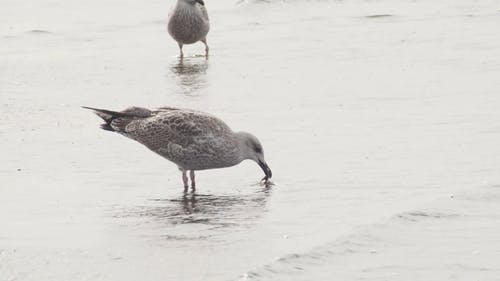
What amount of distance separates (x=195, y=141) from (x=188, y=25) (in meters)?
8.15

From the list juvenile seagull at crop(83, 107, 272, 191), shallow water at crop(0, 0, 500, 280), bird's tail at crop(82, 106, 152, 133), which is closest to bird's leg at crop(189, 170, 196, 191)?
juvenile seagull at crop(83, 107, 272, 191)

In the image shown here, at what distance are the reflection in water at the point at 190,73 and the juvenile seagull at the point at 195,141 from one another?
12.9ft

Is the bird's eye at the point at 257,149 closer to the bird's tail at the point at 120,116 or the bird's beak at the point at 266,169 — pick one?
the bird's beak at the point at 266,169

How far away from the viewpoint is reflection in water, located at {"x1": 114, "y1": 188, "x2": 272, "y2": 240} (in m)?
9.27

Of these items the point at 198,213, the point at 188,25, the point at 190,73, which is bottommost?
the point at 190,73

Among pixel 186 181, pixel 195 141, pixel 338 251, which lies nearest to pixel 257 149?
pixel 195 141

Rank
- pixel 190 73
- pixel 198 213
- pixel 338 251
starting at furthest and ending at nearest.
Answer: pixel 190 73
pixel 198 213
pixel 338 251

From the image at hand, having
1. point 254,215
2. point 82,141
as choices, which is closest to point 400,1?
point 82,141

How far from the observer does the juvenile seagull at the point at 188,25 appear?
61.0 ft

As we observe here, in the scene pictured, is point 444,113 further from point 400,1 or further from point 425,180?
point 400,1

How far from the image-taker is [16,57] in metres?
17.5

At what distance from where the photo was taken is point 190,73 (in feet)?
54.1

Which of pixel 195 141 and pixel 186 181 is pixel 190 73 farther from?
pixel 186 181

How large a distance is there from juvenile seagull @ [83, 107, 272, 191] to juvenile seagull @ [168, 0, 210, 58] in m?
7.31
